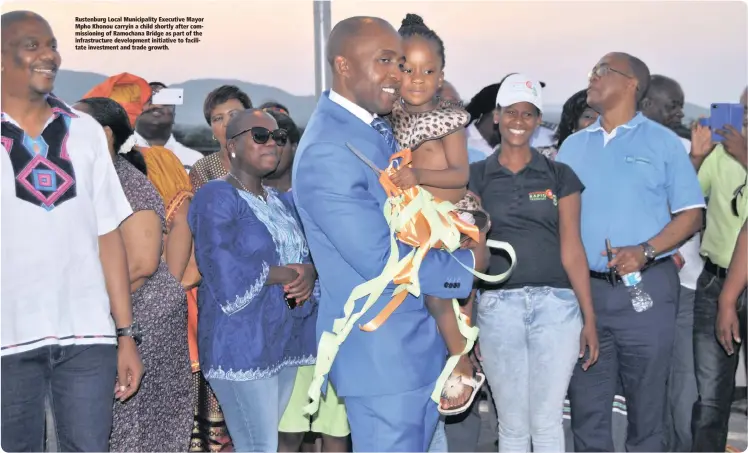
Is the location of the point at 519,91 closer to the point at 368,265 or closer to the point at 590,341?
the point at 590,341

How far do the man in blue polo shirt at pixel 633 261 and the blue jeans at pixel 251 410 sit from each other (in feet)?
5.55

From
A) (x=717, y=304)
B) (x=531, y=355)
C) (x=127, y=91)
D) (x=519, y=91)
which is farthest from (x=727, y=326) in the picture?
(x=127, y=91)

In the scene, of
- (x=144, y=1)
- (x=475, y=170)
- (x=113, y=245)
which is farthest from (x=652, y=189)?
(x=144, y=1)

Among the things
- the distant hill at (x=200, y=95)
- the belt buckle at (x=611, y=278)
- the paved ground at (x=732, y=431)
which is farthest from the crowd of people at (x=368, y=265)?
the paved ground at (x=732, y=431)

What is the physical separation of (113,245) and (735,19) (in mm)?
5261

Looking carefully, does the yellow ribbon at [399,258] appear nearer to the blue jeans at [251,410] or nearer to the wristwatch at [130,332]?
the wristwatch at [130,332]

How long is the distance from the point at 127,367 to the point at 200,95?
134 inches

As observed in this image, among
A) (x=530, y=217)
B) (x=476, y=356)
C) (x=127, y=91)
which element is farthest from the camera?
(x=127, y=91)

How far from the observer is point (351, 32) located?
324 centimetres

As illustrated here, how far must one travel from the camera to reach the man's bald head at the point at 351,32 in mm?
3225

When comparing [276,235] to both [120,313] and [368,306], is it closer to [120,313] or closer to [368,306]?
[120,313]

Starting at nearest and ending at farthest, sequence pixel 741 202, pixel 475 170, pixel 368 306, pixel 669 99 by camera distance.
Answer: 1. pixel 368 306
2. pixel 475 170
3. pixel 741 202
4. pixel 669 99

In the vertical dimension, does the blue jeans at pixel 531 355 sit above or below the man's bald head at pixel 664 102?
below

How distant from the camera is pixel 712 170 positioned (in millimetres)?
5578
